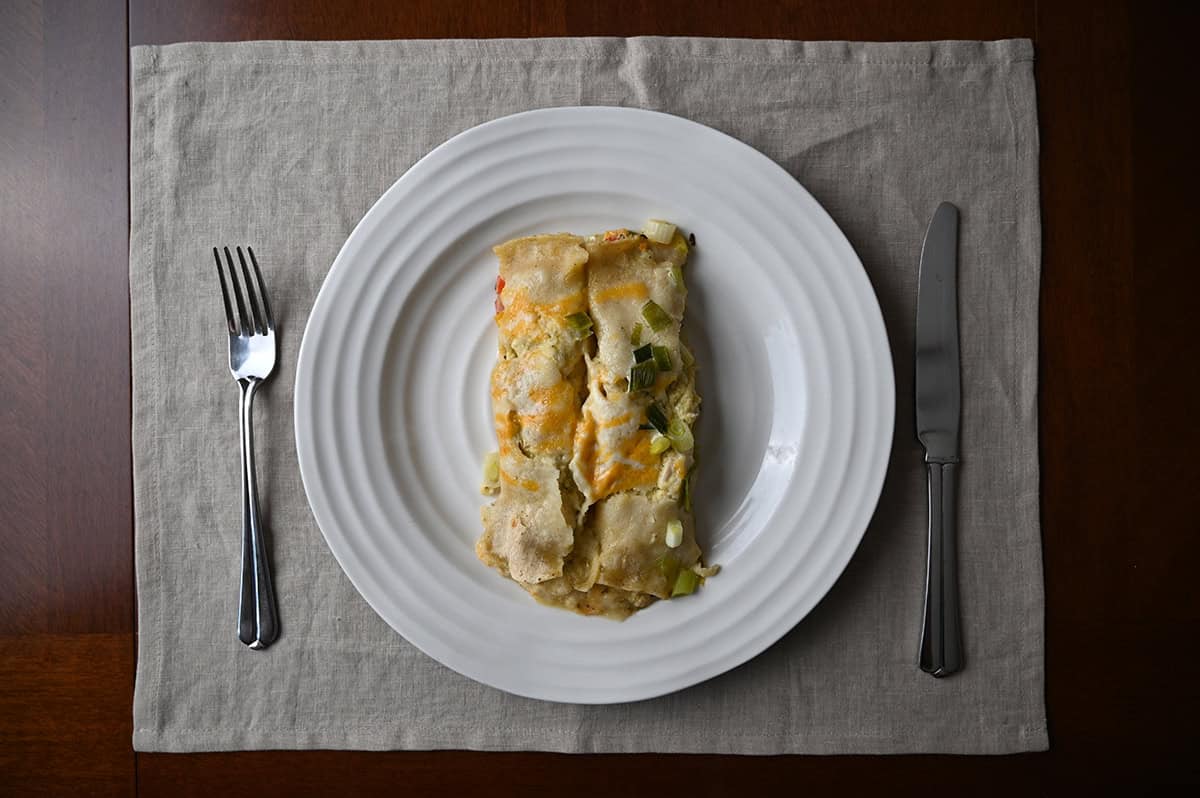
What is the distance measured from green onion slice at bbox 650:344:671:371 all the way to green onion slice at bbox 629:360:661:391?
0.7 inches

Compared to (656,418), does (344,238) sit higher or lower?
higher

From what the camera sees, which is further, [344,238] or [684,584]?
[344,238]

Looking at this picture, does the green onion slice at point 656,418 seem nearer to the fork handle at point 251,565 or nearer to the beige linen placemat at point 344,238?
the beige linen placemat at point 344,238

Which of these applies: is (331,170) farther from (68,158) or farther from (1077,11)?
(1077,11)

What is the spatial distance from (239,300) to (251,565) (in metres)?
0.71

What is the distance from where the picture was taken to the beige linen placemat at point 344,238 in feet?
6.97

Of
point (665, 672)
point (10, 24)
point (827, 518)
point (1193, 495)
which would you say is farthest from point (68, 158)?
point (1193, 495)

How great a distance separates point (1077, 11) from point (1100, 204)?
0.54 meters

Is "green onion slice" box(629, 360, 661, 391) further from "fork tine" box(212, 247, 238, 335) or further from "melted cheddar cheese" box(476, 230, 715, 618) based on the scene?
"fork tine" box(212, 247, 238, 335)

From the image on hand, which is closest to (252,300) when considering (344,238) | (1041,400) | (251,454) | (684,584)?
(344,238)

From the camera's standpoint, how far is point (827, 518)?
2.01 m

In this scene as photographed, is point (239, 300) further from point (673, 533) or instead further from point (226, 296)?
point (673, 533)

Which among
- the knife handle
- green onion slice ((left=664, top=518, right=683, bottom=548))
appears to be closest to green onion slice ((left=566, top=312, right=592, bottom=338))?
green onion slice ((left=664, top=518, right=683, bottom=548))

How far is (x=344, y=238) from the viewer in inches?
85.3
